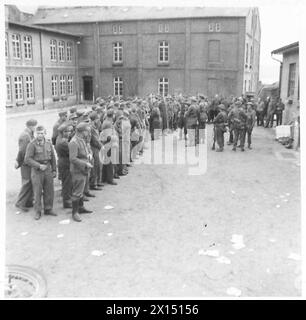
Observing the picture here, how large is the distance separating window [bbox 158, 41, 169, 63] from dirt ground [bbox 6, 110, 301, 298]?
26.5m

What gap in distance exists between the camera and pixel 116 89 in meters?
38.1

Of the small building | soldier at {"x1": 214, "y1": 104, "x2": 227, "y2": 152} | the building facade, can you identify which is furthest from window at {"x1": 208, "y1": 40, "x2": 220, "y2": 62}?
soldier at {"x1": 214, "y1": 104, "x2": 227, "y2": 152}

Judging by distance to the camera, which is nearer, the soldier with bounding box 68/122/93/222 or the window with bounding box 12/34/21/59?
the soldier with bounding box 68/122/93/222

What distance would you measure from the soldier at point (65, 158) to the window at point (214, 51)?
89.0ft

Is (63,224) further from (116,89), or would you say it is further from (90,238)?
(116,89)

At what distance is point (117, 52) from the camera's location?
122 feet

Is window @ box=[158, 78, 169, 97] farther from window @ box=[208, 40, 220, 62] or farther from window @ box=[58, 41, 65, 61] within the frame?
window @ box=[58, 41, 65, 61]

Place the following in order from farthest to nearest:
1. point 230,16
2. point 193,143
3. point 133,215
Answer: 1. point 230,16
2. point 193,143
3. point 133,215

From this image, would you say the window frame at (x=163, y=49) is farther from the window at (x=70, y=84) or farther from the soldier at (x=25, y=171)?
the soldier at (x=25, y=171)

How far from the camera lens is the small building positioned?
18688 millimetres

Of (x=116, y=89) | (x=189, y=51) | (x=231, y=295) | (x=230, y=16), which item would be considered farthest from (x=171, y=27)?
(x=231, y=295)

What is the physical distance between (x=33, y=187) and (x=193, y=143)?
28.9ft

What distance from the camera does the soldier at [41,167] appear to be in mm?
7637

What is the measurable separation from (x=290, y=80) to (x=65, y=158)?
15.8 m
